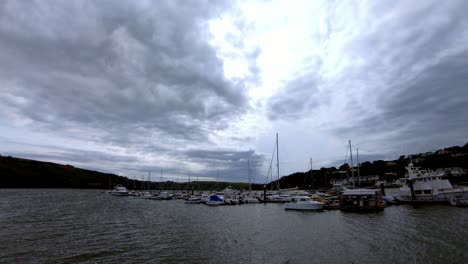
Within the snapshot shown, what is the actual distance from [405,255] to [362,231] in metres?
10.3

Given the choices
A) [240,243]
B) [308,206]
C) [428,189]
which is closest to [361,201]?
[308,206]

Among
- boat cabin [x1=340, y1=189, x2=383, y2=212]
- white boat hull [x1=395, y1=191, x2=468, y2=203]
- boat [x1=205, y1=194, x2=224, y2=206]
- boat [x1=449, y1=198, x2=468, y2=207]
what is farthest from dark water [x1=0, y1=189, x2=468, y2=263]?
boat [x1=205, y1=194, x2=224, y2=206]

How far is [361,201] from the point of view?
51.8m

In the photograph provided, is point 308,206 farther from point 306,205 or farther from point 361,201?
point 361,201

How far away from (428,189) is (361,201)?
2142 centimetres

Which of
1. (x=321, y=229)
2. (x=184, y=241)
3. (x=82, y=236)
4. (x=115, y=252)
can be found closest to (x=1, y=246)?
(x=82, y=236)

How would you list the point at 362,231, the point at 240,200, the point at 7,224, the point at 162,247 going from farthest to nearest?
the point at 240,200
the point at 7,224
the point at 362,231
the point at 162,247

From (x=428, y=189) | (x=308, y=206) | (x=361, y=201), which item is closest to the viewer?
(x=361, y=201)

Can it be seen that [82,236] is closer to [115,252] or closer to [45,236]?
[45,236]

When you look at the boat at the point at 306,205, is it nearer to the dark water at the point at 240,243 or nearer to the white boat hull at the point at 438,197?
the dark water at the point at 240,243

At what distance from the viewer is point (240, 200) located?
81438 mm

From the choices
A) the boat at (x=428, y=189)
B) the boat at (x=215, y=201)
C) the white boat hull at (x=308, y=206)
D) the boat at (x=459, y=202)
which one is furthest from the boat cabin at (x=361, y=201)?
the boat at (x=215, y=201)

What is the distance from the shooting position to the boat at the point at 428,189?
186ft

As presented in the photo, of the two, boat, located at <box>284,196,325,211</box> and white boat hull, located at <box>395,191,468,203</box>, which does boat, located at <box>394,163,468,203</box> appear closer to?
white boat hull, located at <box>395,191,468,203</box>
